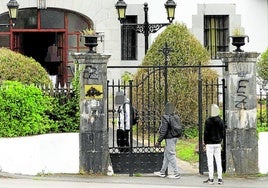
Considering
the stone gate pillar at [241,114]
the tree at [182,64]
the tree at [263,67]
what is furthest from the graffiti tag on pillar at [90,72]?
the tree at [263,67]

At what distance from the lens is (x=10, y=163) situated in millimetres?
18797

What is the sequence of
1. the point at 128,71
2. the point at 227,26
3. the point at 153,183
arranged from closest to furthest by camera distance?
the point at 153,183 → the point at 128,71 → the point at 227,26

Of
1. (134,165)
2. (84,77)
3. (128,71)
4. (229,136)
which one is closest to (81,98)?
(84,77)

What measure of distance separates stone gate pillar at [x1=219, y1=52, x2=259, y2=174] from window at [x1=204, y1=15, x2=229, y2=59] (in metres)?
13.7

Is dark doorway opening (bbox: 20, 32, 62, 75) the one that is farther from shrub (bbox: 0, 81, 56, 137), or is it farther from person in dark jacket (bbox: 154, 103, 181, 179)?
person in dark jacket (bbox: 154, 103, 181, 179)

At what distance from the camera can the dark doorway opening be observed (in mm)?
31317

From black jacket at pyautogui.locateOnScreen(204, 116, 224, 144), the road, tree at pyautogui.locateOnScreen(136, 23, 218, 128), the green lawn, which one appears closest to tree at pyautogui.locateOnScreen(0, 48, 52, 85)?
the road

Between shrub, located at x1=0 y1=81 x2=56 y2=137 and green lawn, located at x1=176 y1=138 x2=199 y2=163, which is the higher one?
shrub, located at x1=0 y1=81 x2=56 y2=137

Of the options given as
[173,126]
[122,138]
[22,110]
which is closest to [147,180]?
[173,126]

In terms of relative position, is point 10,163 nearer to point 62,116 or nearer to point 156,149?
point 62,116

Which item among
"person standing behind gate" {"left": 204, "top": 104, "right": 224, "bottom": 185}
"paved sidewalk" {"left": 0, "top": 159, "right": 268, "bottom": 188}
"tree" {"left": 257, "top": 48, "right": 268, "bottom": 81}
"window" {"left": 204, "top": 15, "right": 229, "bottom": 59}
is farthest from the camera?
"window" {"left": 204, "top": 15, "right": 229, "bottom": 59}

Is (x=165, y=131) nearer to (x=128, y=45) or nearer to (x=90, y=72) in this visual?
(x=90, y=72)

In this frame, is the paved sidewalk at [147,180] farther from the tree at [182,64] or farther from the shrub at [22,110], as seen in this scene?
the tree at [182,64]

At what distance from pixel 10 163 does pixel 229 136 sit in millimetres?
4672
